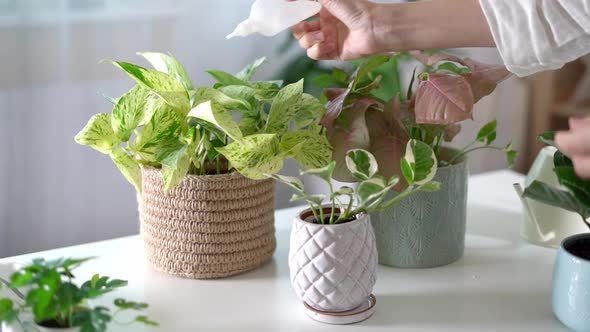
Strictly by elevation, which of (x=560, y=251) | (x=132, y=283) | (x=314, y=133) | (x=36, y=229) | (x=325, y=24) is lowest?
(x=36, y=229)

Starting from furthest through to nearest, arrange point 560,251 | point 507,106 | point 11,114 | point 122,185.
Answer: point 507,106 → point 122,185 → point 11,114 → point 560,251

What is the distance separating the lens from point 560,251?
2.98 feet

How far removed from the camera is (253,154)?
3.00 feet

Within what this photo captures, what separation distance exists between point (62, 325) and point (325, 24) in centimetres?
62

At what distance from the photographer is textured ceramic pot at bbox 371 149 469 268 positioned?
1.06 meters

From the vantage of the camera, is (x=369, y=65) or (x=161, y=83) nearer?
(x=161, y=83)

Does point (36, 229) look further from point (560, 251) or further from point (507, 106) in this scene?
point (507, 106)

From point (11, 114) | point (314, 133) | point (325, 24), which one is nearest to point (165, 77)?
point (314, 133)

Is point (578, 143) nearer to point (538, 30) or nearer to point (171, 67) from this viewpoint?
point (538, 30)

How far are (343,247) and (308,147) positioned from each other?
0.15m

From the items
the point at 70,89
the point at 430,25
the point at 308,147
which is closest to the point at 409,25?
the point at 430,25

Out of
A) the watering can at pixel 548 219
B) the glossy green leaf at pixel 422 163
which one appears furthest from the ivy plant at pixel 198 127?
the watering can at pixel 548 219

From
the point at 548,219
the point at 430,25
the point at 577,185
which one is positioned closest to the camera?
the point at 577,185

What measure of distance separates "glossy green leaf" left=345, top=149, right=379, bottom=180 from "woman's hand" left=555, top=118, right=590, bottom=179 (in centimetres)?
22
